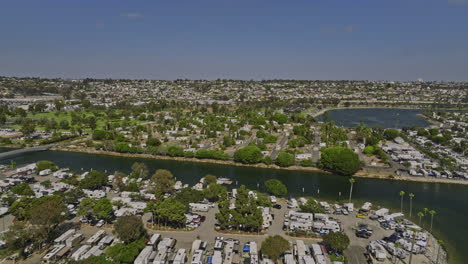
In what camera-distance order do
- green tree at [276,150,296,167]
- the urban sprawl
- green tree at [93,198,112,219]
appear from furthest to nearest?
green tree at [276,150,296,167]
green tree at [93,198,112,219]
the urban sprawl

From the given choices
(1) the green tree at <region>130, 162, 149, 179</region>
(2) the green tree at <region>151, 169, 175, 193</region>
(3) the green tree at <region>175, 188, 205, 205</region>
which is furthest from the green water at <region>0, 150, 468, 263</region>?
(3) the green tree at <region>175, 188, 205, 205</region>

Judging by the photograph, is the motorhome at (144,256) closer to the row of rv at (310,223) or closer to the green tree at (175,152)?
the row of rv at (310,223)

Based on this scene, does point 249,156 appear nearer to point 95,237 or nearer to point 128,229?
point 95,237

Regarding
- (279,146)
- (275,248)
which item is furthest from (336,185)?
(275,248)

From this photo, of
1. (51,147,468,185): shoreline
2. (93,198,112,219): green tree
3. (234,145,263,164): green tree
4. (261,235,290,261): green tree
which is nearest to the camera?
(261,235,290,261): green tree

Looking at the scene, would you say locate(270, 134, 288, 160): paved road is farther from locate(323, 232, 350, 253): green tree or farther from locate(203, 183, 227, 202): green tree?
locate(323, 232, 350, 253): green tree

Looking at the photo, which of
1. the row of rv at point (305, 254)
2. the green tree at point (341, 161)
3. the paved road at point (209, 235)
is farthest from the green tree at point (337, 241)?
the green tree at point (341, 161)
